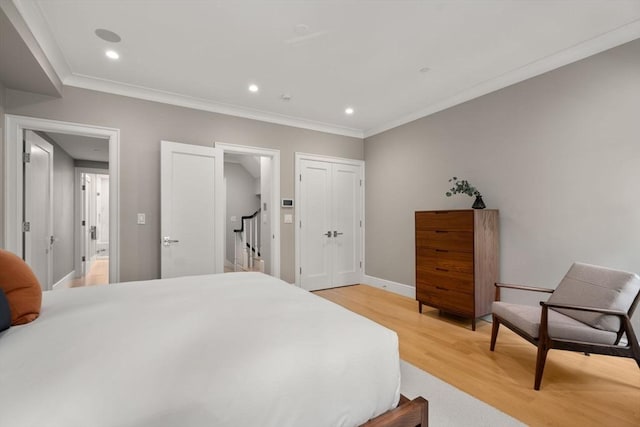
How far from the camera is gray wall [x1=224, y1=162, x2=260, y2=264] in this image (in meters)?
7.14

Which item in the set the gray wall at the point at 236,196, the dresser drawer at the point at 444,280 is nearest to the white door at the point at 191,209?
the dresser drawer at the point at 444,280

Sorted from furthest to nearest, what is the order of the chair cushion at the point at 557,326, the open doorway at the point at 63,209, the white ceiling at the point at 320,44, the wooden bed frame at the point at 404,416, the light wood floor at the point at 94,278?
the light wood floor at the point at 94,278, the open doorway at the point at 63,209, the white ceiling at the point at 320,44, the chair cushion at the point at 557,326, the wooden bed frame at the point at 404,416

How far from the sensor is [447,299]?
324 cm

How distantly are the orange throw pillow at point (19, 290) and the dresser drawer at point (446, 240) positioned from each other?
11.1 feet

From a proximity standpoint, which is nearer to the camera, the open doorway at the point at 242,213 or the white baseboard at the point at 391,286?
the white baseboard at the point at 391,286

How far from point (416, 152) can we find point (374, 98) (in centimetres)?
107

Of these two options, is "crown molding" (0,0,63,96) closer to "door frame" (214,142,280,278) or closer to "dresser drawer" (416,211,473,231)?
"door frame" (214,142,280,278)

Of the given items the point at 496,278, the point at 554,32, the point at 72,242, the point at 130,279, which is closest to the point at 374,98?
the point at 554,32

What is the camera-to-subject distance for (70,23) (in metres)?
2.25

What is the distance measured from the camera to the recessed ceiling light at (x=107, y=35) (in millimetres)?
2340

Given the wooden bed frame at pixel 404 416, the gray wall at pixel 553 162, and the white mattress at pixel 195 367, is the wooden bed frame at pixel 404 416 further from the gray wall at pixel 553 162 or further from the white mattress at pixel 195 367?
the gray wall at pixel 553 162

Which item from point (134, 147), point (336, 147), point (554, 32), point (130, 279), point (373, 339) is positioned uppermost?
point (554, 32)

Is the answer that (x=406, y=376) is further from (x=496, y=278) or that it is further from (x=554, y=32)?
(x=554, y=32)

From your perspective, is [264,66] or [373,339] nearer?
[373,339]
